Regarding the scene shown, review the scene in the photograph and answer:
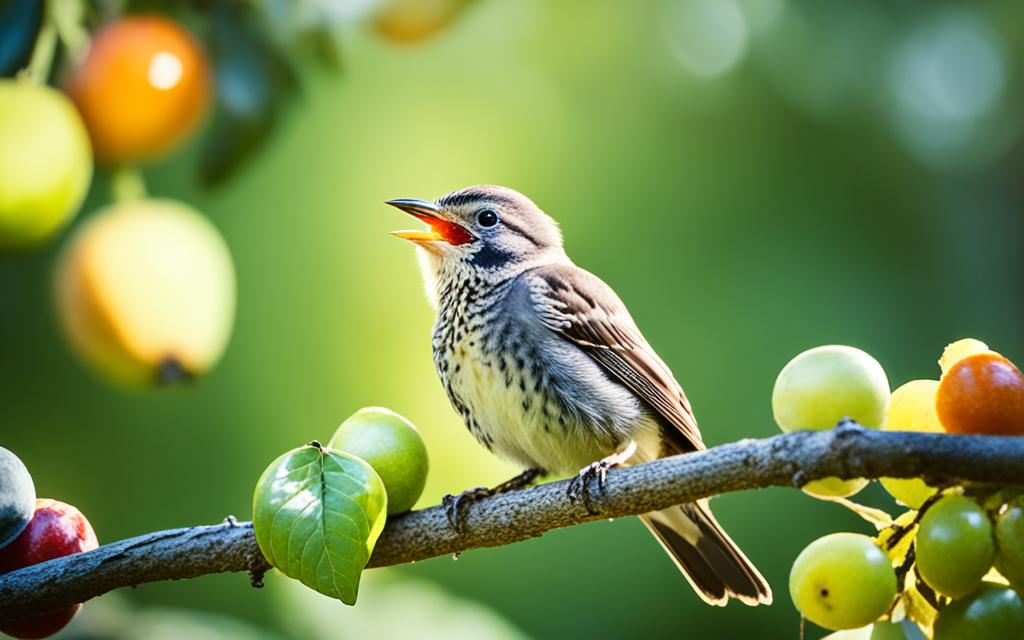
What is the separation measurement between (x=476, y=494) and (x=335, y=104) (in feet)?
6.12

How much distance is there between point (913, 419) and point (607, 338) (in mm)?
810

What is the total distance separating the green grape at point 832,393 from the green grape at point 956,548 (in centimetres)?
8

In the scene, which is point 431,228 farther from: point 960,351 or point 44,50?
point 960,351

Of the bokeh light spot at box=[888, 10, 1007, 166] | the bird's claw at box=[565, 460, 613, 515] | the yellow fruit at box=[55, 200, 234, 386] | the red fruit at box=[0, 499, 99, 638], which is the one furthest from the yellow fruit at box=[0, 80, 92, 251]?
the bokeh light spot at box=[888, 10, 1007, 166]

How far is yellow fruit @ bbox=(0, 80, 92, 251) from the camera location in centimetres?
143

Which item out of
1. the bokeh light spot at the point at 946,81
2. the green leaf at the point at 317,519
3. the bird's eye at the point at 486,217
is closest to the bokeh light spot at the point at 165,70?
the bird's eye at the point at 486,217

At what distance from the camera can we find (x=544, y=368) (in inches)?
71.8

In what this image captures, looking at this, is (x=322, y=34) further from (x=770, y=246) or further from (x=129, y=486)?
(x=770, y=246)

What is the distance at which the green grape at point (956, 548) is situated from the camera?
988 millimetres

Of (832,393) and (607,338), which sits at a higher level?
(607,338)

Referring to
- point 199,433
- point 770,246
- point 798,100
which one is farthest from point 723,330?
point 199,433

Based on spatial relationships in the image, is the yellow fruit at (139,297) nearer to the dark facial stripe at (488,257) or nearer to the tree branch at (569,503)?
the dark facial stripe at (488,257)

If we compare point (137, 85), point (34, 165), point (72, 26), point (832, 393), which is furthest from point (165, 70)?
point (832, 393)

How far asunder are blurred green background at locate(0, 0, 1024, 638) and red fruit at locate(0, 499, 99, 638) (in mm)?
713
